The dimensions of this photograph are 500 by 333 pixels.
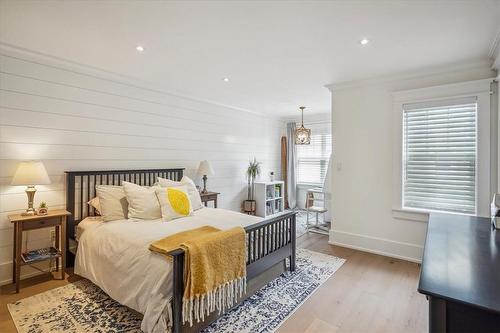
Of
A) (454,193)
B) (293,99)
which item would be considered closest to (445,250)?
(454,193)

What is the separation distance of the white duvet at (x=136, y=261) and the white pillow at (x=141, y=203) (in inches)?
3.8

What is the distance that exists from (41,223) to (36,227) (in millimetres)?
54

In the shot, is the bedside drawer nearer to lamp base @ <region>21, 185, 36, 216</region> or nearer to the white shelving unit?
lamp base @ <region>21, 185, 36, 216</region>

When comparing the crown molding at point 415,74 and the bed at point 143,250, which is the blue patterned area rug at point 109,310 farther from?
the crown molding at point 415,74

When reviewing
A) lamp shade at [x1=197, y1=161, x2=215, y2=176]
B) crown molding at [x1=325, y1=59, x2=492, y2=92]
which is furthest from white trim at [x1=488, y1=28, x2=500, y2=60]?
lamp shade at [x1=197, y1=161, x2=215, y2=176]

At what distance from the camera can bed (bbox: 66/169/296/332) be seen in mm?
1843

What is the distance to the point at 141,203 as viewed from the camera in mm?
2941

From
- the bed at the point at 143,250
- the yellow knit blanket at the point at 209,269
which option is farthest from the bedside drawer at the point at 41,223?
the yellow knit blanket at the point at 209,269

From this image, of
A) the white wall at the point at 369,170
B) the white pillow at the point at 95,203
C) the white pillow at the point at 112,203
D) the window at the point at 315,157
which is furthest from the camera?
the window at the point at 315,157

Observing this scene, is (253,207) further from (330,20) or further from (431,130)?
(330,20)

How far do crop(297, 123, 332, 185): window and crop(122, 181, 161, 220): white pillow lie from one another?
4.61 m

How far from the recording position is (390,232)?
3.64 metres

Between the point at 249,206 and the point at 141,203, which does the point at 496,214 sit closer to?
the point at 141,203

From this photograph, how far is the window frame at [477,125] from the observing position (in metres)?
2.98
